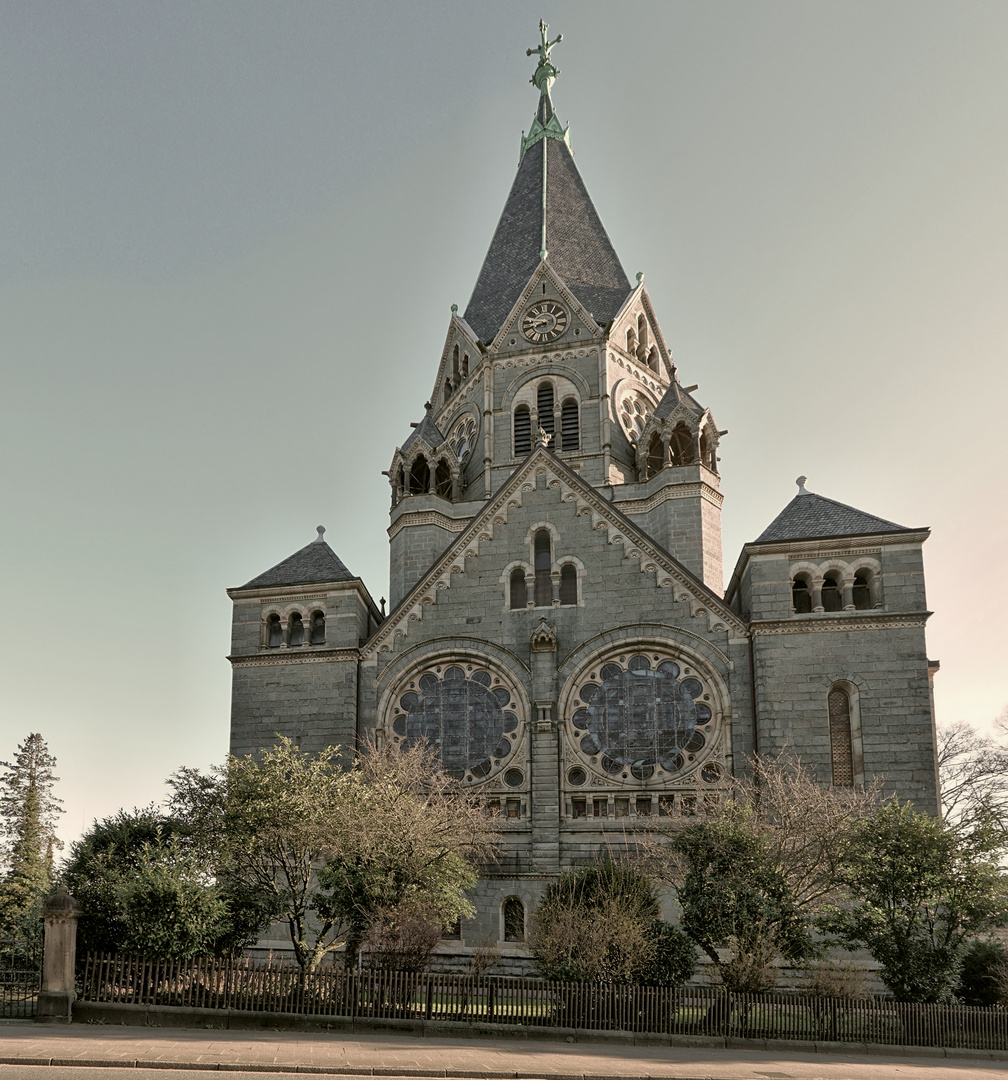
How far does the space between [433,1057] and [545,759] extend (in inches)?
606

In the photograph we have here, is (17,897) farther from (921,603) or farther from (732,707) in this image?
(921,603)

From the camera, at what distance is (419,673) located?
38312 mm

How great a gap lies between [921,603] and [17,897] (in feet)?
120

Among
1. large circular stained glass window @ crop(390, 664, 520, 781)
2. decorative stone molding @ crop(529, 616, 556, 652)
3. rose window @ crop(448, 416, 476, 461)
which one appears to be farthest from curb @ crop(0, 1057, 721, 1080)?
rose window @ crop(448, 416, 476, 461)

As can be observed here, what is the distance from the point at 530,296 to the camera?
164 ft

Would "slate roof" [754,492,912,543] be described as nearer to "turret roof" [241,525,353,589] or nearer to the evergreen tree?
"turret roof" [241,525,353,589]

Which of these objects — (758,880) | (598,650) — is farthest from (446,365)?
(758,880)

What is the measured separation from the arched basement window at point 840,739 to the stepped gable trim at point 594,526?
379 centimetres

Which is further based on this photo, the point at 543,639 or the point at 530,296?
the point at 530,296

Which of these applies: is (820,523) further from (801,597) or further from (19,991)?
(19,991)

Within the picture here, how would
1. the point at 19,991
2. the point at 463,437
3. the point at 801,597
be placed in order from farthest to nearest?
1. the point at 463,437
2. the point at 801,597
3. the point at 19,991

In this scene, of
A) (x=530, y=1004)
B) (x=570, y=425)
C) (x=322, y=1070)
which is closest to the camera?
(x=322, y=1070)

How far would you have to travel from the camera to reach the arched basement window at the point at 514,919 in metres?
34.3

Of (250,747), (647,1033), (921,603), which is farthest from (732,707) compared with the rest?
(250,747)
